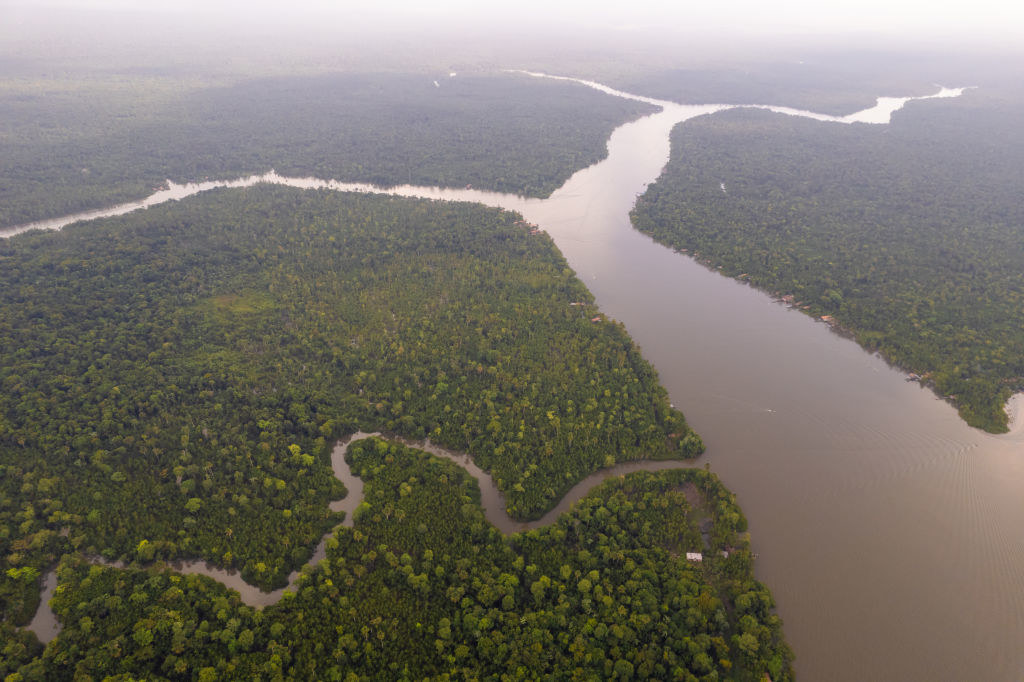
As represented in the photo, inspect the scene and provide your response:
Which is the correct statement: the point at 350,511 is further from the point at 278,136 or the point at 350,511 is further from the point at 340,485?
the point at 278,136

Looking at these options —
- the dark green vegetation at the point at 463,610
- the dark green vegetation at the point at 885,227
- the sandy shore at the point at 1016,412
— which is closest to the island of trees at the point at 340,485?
the dark green vegetation at the point at 463,610

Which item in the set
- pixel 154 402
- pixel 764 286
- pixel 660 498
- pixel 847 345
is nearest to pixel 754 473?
pixel 660 498

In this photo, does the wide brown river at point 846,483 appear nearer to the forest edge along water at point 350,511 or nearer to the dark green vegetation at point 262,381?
the dark green vegetation at point 262,381

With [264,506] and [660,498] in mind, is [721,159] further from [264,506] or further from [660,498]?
[264,506]

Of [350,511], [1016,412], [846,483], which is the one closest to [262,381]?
[350,511]

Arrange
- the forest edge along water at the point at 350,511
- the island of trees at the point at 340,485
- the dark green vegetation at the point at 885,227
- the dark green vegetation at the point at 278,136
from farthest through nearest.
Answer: the dark green vegetation at the point at 278,136 → the dark green vegetation at the point at 885,227 → the forest edge along water at the point at 350,511 → the island of trees at the point at 340,485

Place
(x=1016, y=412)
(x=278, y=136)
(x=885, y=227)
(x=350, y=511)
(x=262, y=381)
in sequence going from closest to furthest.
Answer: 1. (x=350, y=511)
2. (x=1016, y=412)
3. (x=262, y=381)
4. (x=885, y=227)
5. (x=278, y=136)
